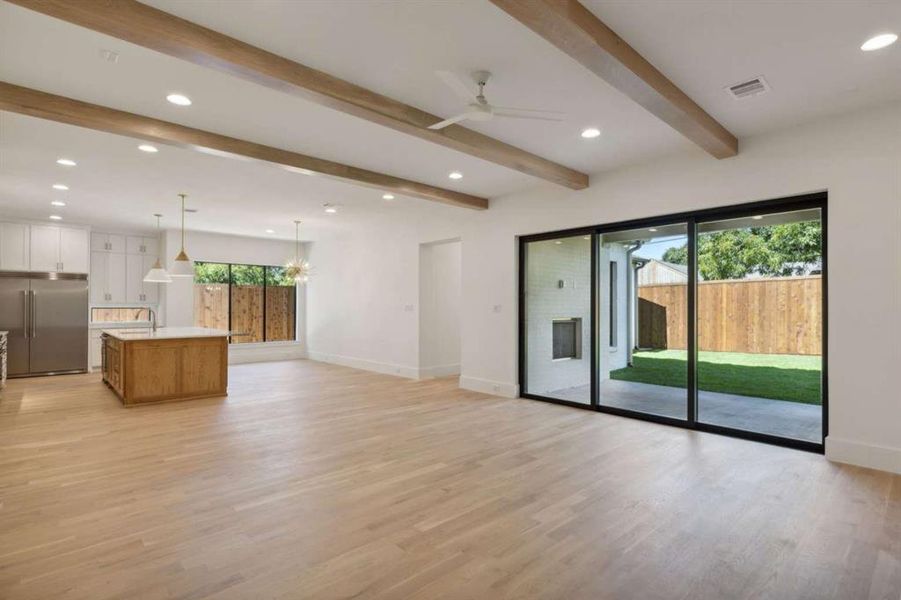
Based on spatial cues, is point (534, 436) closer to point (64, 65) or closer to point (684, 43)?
point (684, 43)

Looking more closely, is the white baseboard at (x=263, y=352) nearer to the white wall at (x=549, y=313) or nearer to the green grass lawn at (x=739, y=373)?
the white wall at (x=549, y=313)

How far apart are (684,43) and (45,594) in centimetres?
420

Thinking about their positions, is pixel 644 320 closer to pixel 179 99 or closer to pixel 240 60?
pixel 240 60

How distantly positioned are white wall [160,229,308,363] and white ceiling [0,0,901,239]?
4.14m

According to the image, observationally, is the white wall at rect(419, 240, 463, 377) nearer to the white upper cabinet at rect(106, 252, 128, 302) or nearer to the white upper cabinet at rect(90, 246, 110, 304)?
the white upper cabinet at rect(106, 252, 128, 302)

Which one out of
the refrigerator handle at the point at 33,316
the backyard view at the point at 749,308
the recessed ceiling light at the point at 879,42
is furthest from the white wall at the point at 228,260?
the recessed ceiling light at the point at 879,42

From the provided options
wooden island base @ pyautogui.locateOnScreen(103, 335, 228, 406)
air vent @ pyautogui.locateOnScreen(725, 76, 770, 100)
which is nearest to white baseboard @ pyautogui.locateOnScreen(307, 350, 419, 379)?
wooden island base @ pyautogui.locateOnScreen(103, 335, 228, 406)

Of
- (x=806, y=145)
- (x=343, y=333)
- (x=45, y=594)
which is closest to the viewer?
(x=45, y=594)

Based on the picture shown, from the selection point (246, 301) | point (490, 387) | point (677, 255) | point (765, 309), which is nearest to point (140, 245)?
point (246, 301)

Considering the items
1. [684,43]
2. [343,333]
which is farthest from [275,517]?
[343,333]

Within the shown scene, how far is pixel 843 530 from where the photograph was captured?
2.62m

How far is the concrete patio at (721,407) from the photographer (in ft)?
15.0

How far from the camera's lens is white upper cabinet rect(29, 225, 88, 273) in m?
8.22

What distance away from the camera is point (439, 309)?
8398 mm
